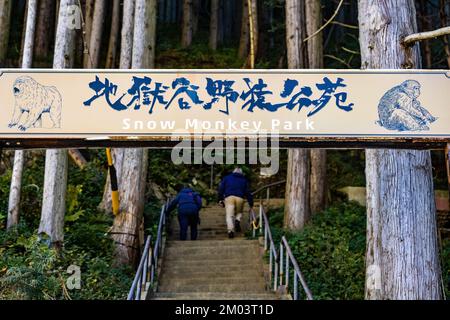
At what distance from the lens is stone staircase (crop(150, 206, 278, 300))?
10.6m

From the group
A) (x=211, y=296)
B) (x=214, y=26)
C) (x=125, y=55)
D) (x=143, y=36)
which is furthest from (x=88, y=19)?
(x=211, y=296)

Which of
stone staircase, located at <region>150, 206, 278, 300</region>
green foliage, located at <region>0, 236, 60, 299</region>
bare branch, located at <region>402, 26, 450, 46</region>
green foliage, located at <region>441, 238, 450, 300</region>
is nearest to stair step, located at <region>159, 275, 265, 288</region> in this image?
stone staircase, located at <region>150, 206, 278, 300</region>

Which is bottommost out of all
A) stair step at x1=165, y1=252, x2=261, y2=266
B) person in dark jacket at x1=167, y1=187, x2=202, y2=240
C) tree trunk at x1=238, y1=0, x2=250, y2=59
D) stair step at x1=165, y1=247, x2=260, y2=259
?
stair step at x1=165, y1=252, x2=261, y2=266

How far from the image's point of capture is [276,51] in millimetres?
25375

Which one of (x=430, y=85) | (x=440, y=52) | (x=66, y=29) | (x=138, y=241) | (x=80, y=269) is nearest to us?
(x=430, y=85)

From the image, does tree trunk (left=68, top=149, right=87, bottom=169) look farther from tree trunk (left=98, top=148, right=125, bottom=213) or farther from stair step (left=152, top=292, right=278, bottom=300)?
stair step (left=152, top=292, right=278, bottom=300)

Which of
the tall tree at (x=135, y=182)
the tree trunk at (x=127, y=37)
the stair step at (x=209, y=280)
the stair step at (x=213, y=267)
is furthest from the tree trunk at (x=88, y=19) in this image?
the stair step at (x=209, y=280)

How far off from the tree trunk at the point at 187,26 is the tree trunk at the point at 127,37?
34.1 feet

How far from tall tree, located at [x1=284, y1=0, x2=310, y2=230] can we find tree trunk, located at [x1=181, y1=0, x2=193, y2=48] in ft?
33.0

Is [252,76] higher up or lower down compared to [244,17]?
lower down

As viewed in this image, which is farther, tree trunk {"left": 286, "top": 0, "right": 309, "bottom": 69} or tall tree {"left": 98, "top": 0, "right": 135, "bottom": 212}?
tree trunk {"left": 286, "top": 0, "right": 309, "bottom": 69}

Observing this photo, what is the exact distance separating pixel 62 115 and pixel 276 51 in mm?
20373
